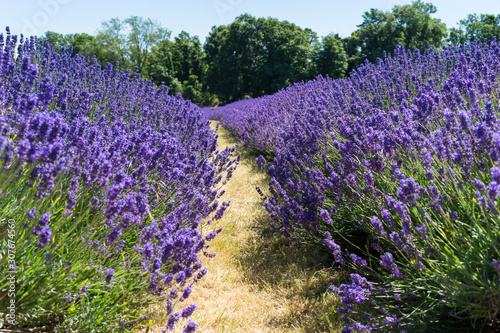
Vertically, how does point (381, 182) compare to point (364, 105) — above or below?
below

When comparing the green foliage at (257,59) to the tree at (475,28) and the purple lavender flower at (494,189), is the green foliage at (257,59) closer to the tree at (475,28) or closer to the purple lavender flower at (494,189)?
the tree at (475,28)

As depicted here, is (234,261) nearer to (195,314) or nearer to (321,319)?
(195,314)

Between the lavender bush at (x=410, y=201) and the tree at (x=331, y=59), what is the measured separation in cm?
2297

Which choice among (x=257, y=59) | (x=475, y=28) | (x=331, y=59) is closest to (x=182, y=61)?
(x=257, y=59)

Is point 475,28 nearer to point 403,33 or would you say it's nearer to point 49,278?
point 403,33

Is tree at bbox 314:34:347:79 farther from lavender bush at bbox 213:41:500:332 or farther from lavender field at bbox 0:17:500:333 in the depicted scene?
lavender field at bbox 0:17:500:333

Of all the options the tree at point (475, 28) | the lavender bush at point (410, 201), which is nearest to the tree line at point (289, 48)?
the tree at point (475, 28)

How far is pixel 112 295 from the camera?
5.45 ft

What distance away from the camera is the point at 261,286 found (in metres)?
2.62

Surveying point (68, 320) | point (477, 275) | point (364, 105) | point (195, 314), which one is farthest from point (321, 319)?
point (364, 105)

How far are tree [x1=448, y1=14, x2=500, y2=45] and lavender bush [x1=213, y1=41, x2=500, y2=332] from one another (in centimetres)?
3543

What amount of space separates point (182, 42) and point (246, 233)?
39.7m

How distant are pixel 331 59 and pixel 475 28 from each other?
1974cm

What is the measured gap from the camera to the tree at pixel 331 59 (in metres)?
25.9
